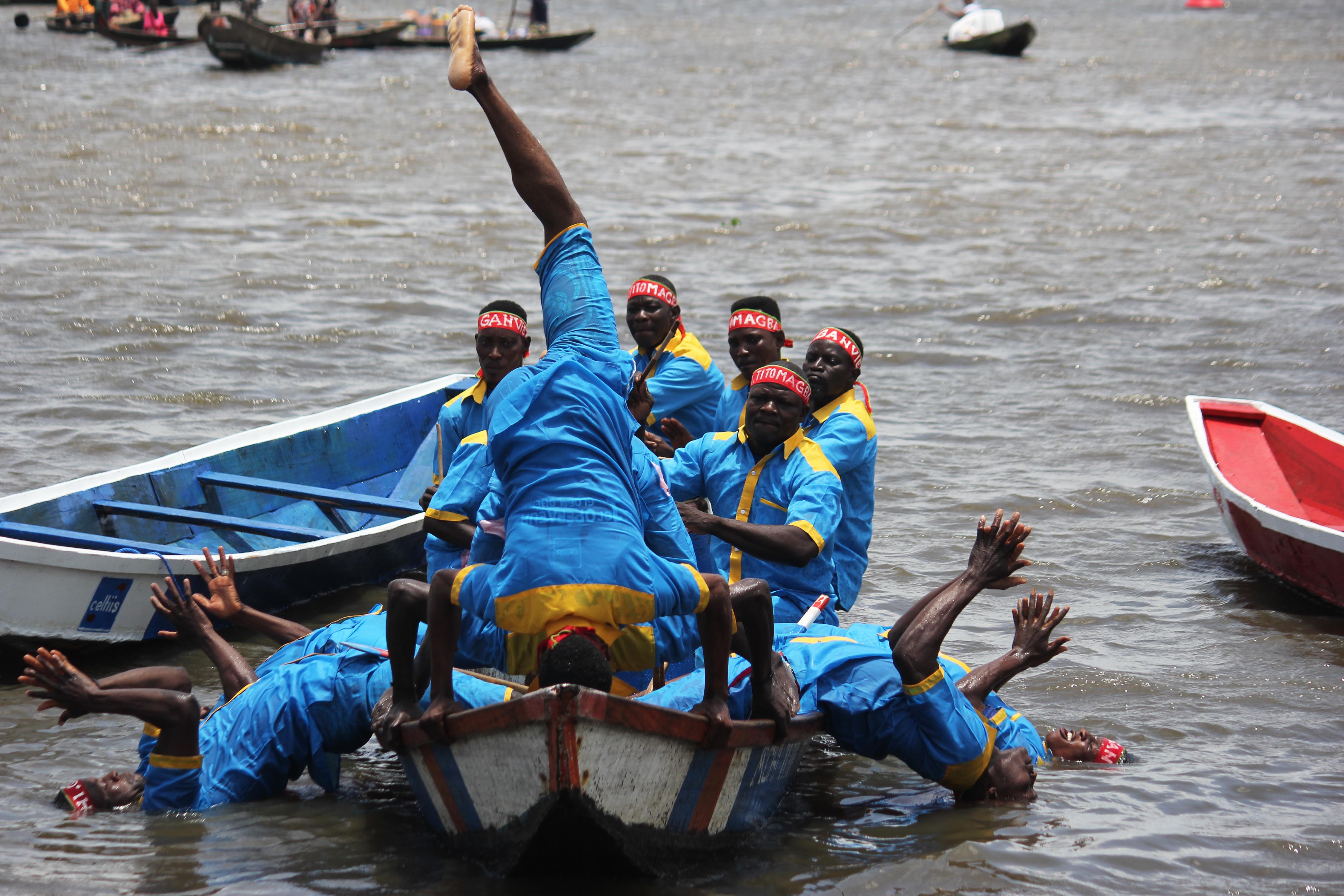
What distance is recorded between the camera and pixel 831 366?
22.3 ft

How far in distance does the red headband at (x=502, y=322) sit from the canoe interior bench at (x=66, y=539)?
6.48 ft

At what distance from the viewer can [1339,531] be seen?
26.3 feet

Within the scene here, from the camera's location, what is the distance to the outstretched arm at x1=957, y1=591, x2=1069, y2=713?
5777mm

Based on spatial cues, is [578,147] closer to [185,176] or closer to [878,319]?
[185,176]

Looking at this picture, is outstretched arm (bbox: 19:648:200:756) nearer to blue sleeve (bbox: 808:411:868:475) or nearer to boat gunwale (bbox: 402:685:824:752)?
boat gunwale (bbox: 402:685:824:752)

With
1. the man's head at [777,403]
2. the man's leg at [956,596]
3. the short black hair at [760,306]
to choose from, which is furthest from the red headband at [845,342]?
the man's leg at [956,596]

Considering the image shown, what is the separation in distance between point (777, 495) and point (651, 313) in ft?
6.51

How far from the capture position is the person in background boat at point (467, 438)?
19.7 ft

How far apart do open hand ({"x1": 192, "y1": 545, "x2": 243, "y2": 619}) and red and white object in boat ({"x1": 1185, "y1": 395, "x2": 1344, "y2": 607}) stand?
5.57m

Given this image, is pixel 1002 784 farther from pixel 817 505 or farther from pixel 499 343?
pixel 499 343

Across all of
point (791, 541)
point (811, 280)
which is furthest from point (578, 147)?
point (791, 541)

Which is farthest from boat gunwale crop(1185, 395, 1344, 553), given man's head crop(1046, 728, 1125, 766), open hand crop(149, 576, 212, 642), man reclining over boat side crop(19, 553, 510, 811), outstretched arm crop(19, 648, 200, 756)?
outstretched arm crop(19, 648, 200, 756)

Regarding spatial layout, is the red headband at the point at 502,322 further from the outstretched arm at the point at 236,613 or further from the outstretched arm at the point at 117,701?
the outstretched arm at the point at 117,701

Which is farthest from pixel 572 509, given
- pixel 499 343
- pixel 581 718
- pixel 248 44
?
pixel 248 44
